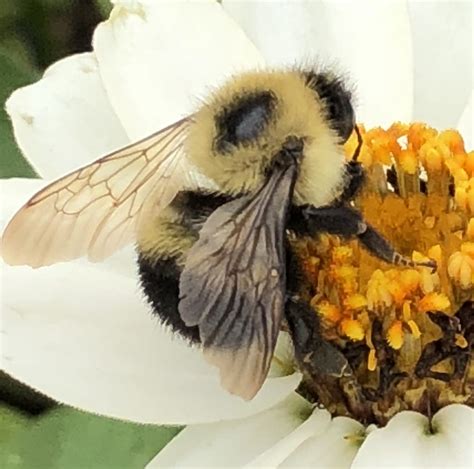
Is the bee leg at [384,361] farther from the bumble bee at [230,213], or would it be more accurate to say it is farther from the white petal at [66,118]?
the white petal at [66,118]

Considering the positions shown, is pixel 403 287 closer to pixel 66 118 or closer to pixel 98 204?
pixel 98 204

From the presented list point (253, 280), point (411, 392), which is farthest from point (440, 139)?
point (253, 280)

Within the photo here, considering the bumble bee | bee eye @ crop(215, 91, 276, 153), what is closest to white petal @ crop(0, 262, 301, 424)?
the bumble bee

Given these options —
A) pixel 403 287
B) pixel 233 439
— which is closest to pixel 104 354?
pixel 233 439

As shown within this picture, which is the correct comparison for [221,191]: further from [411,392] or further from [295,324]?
[411,392]

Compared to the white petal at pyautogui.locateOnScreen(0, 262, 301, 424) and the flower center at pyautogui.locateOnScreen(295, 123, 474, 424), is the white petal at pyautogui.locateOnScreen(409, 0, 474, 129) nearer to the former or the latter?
the flower center at pyautogui.locateOnScreen(295, 123, 474, 424)

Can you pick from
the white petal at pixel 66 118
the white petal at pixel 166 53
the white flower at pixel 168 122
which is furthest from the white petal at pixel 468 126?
the white petal at pixel 66 118
